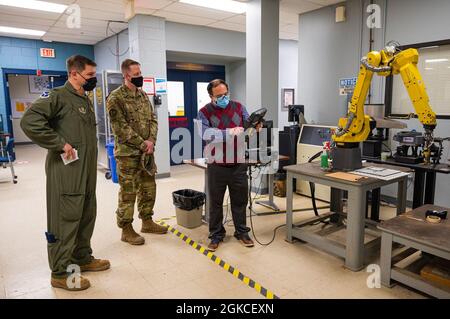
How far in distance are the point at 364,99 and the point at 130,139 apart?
6.73 feet

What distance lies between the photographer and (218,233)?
318 cm

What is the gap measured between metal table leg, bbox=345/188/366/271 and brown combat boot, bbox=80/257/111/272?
76.2 inches

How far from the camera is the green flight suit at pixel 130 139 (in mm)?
3020

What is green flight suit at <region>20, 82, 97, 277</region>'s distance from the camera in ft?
7.28

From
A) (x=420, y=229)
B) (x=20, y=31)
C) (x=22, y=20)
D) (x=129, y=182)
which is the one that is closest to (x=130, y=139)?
(x=129, y=182)

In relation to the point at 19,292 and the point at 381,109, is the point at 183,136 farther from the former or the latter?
the point at 19,292

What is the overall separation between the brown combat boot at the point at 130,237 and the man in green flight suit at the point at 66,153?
28.9 inches

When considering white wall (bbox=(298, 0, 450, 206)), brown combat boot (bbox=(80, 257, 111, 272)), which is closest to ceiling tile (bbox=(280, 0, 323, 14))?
white wall (bbox=(298, 0, 450, 206))

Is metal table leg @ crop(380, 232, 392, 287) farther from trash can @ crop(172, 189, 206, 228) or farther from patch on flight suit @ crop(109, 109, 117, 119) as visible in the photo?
patch on flight suit @ crop(109, 109, 117, 119)

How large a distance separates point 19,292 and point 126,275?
73 centimetres

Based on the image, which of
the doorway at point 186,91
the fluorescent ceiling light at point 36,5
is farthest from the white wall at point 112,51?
the fluorescent ceiling light at point 36,5

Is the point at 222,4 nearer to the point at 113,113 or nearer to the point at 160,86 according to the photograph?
the point at 160,86

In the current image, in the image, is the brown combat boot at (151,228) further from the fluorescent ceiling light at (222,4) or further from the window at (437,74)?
the window at (437,74)

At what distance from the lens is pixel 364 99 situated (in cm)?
288
